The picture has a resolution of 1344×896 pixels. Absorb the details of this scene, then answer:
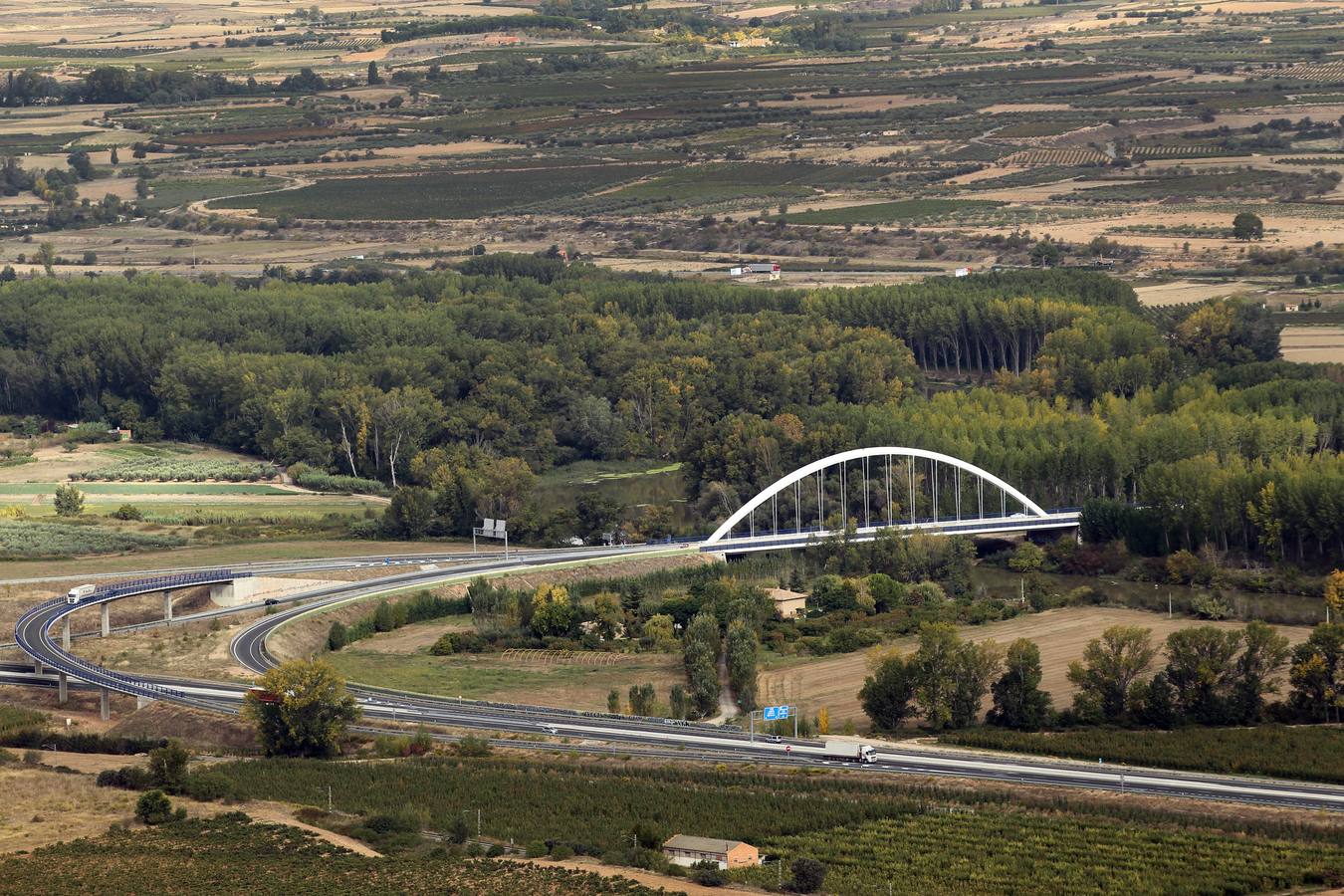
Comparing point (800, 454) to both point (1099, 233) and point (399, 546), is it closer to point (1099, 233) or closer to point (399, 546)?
point (399, 546)

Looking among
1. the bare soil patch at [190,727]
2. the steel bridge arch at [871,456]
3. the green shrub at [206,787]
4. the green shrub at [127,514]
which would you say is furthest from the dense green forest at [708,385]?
the green shrub at [206,787]

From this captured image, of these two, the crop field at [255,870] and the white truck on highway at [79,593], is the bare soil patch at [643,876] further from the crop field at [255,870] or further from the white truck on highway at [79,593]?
the white truck on highway at [79,593]

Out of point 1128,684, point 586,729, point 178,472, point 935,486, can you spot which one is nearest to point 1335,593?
point 1128,684

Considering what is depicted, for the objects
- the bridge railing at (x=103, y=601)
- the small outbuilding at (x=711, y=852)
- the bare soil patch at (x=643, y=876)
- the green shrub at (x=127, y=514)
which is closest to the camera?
the bare soil patch at (x=643, y=876)

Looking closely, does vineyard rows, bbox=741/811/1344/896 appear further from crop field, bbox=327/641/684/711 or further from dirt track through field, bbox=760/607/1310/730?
crop field, bbox=327/641/684/711

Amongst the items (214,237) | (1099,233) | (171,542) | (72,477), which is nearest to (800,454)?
(171,542)

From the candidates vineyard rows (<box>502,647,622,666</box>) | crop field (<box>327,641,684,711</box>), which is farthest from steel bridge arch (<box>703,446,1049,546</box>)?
crop field (<box>327,641,684,711</box>)

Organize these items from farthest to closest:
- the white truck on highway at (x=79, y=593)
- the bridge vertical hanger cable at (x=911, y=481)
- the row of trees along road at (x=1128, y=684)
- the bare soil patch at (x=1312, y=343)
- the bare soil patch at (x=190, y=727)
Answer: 1. the bare soil patch at (x=1312, y=343)
2. the bridge vertical hanger cable at (x=911, y=481)
3. the white truck on highway at (x=79, y=593)
4. the bare soil patch at (x=190, y=727)
5. the row of trees along road at (x=1128, y=684)
